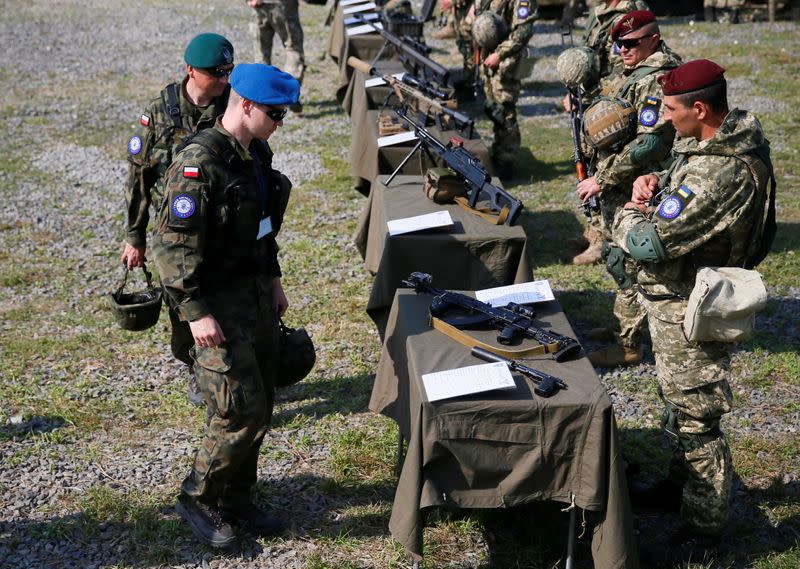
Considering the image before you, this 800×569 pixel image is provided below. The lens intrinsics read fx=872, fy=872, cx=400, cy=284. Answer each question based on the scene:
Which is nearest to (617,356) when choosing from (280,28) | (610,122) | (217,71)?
(610,122)

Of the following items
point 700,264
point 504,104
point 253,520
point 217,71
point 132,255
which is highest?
point 217,71

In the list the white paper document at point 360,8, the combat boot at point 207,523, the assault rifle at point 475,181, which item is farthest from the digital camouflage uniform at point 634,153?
the white paper document at point 360,8

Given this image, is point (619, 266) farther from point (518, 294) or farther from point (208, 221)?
point (208, 221)

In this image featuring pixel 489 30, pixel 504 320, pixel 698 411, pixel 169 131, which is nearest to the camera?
pixel 698 411

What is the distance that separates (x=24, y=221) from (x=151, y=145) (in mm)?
4466

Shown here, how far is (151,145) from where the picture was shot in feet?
16.7

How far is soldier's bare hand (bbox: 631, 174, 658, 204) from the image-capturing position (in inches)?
176

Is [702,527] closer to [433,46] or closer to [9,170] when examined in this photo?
[9,170]

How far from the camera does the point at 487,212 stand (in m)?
6.09

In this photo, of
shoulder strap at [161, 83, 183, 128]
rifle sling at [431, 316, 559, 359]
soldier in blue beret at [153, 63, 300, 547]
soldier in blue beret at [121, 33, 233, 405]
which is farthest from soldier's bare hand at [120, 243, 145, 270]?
rifle sling at [431, 316, 559, 359]

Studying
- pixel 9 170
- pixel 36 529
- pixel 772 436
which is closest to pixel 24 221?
pixel 9 170

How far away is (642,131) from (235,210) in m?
2.85

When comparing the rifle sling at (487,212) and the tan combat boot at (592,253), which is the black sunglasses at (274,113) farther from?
the tan combat boot at (592,253)

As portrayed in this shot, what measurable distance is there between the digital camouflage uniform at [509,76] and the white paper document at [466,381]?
618 cm
